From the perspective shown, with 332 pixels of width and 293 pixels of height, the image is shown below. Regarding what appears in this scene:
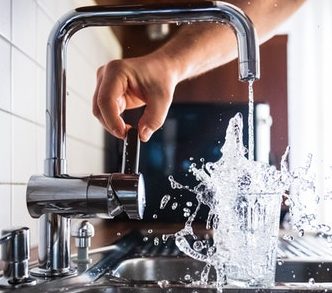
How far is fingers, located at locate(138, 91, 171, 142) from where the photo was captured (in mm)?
744

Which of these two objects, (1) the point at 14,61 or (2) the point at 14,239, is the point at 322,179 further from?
(2) the point at 14,239

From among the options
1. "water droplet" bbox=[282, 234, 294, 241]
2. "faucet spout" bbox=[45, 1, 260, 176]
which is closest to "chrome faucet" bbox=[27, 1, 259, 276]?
"faucet spout" bbox=[45, 1, 260, 176]

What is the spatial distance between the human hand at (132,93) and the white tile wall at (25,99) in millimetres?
142

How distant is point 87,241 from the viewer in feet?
2.38

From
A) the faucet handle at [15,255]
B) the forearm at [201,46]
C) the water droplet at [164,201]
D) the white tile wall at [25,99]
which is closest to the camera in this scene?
the faucet handle at [15,255]

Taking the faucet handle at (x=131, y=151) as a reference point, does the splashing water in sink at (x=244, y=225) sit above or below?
below

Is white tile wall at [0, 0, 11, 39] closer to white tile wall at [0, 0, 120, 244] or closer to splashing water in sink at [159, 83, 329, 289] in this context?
white tile wall at [0, 0, 120, 244]

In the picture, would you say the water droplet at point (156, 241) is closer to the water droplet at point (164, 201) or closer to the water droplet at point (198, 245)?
the water droplet at point (198, 245)

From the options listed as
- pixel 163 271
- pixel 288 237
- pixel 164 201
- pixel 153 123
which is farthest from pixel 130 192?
pixel 164 201

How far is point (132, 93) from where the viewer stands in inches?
31.0

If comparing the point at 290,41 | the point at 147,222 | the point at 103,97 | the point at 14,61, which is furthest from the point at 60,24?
the point at 290,41

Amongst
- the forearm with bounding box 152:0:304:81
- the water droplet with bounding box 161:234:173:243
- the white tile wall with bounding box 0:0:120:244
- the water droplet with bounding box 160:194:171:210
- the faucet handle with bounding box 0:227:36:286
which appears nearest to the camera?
the faucet handle with bounding box 0:227:36:286

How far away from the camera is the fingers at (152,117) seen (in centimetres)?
74

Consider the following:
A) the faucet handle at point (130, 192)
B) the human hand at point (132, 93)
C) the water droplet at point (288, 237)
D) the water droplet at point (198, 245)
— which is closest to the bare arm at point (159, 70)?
the human hand at point (132, 93)
